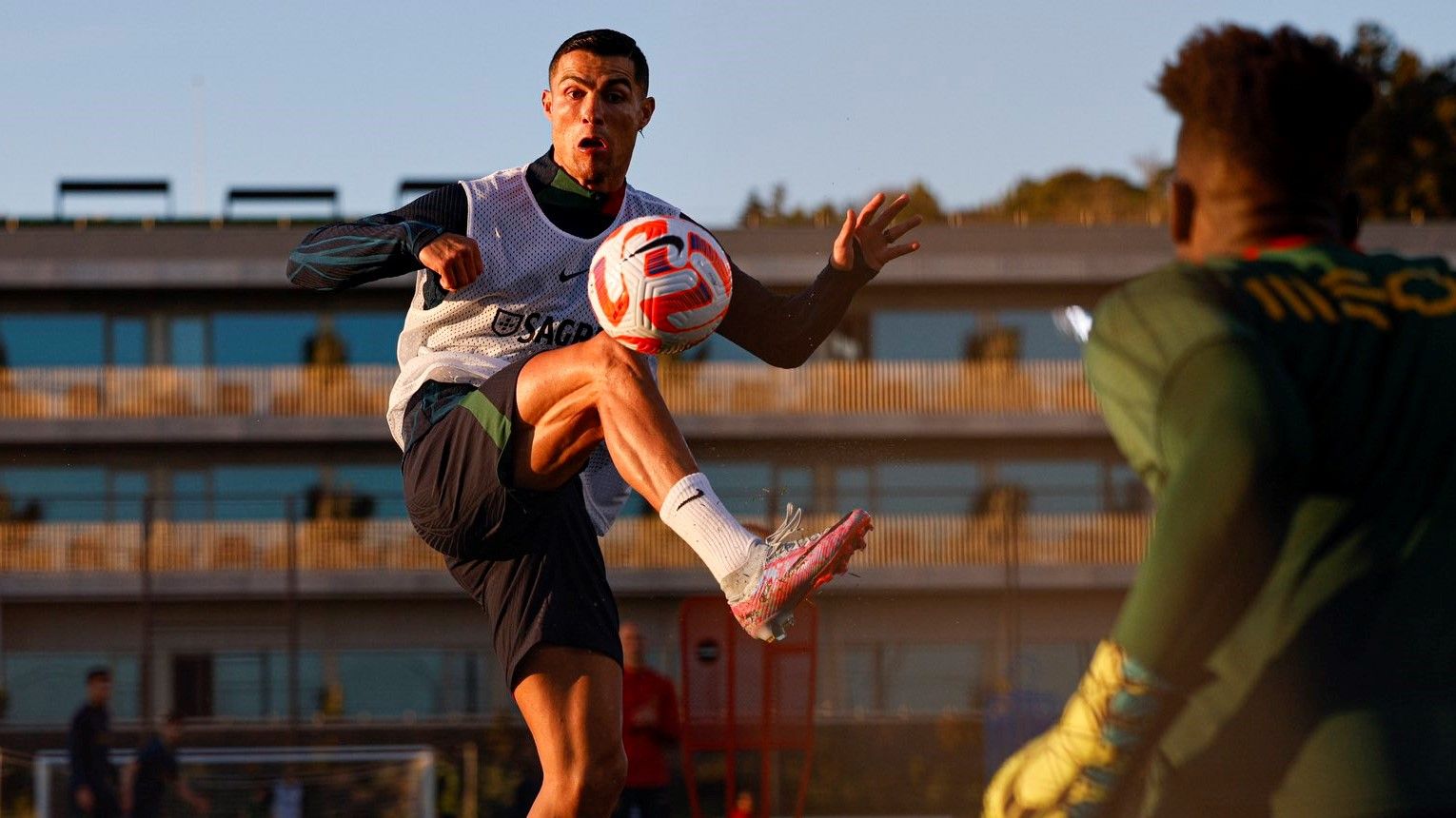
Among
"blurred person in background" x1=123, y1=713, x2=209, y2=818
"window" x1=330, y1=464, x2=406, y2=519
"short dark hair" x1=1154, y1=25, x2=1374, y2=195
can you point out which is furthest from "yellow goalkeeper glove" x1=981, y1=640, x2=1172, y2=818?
"window" x1=330, y1=464, x2=406, y2=519

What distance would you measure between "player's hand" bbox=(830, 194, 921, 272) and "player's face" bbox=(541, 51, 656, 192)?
1.97ft

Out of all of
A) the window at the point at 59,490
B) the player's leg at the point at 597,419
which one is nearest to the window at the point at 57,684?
the window at the point at 59,490

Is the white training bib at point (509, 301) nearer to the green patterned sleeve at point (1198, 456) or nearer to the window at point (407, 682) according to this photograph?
the green patterned sleeve at point (1198, 456)

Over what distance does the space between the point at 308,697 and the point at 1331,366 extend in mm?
27904

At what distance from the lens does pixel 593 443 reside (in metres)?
4.32

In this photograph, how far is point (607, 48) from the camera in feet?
16.2

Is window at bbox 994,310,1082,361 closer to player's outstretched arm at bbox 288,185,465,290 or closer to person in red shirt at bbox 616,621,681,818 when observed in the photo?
person in red shirt at bbox 616,621,681,818

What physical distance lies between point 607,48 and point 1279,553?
10.1 feet

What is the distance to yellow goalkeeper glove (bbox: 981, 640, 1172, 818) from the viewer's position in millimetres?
2236

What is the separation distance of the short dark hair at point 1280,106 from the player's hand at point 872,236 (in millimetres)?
2527

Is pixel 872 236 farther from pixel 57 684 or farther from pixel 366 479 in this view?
pixel 366 479

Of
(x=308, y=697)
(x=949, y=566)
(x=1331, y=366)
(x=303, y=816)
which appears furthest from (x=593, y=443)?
(x=949, y=566)

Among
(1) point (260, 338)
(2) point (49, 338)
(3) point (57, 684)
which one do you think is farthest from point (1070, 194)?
(3) point (57, 684)

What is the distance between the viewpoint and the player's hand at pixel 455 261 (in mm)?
4266
